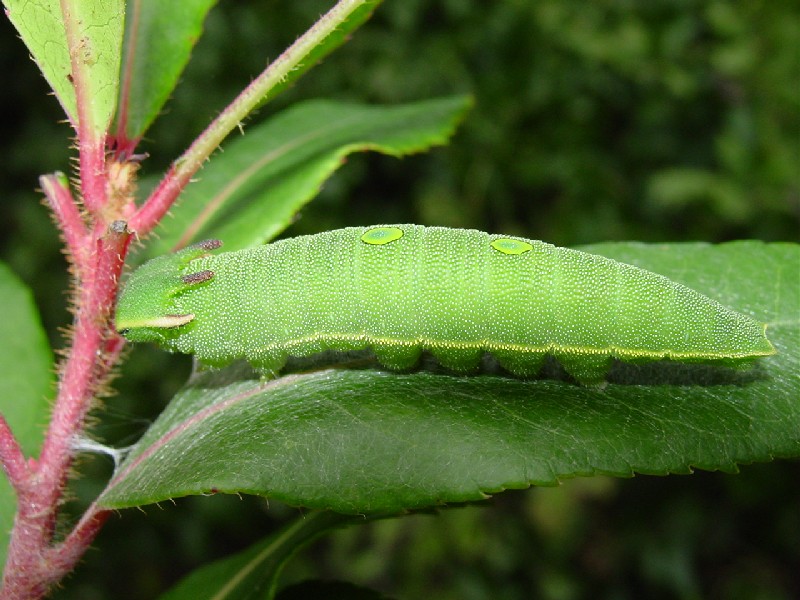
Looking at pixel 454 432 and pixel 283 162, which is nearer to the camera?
pixel 454 432

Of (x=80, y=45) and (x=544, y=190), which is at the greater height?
(x=80, y=45)

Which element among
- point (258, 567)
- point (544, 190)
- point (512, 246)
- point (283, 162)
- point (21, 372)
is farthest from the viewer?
point (544, 190)

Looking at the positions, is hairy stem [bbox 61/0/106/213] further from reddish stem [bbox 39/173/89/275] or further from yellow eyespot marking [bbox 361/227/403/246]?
yellow eyespot marking [bbox 361/227/403/246]

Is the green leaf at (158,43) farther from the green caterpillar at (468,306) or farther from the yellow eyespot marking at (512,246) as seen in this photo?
the yellow eyespot marking at (512,246)

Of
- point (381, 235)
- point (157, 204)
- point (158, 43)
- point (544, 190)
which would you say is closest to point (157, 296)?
point (157, 204)

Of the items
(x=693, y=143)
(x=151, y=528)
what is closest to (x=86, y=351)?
(x=151, y=528)

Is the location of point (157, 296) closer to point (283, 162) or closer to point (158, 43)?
point (158, 43)
